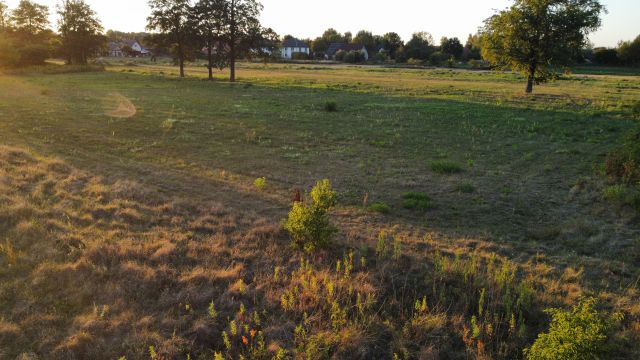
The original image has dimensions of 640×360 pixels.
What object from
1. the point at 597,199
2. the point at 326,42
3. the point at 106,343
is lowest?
the point at 106,343

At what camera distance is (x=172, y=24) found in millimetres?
52875

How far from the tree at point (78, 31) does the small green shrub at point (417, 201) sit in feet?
234

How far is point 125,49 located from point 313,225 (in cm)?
14794

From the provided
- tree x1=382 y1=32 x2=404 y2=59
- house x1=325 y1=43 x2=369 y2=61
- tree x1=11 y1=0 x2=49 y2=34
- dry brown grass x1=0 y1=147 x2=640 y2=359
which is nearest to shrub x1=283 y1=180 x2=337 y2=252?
dry brown grass x1=0 y1=147 x2=640 y2=359

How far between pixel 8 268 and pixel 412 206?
853 cm

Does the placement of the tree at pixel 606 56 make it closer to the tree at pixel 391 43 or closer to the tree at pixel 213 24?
the tree at pixel 391 43

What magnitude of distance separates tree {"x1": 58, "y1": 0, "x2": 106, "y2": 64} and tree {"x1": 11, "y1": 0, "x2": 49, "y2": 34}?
27.3ft

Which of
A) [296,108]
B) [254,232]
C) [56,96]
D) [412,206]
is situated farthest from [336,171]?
[56,96]

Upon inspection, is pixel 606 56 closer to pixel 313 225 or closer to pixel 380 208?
pixel 380 208

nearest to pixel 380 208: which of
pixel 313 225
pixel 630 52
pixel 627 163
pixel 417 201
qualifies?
pixel 417 201

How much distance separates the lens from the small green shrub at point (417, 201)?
10930 mm

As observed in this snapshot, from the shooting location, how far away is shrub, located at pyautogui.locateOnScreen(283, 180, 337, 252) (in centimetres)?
800

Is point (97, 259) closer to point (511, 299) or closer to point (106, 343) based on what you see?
point (106, 343)

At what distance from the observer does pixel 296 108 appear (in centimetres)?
2798
